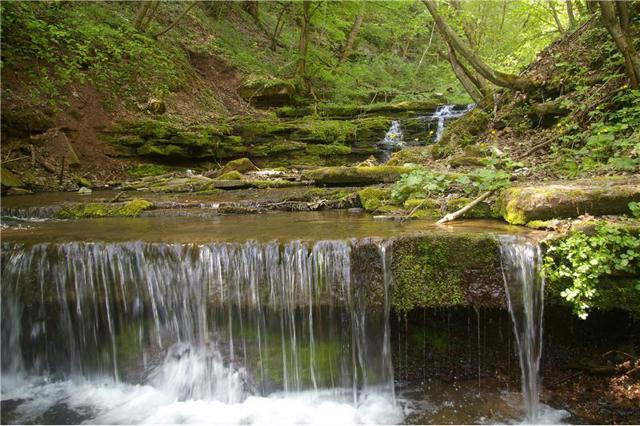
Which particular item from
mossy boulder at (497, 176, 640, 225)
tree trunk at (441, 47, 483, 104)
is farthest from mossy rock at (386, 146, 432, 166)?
mossy boulder at (497, 176, 640, 225)

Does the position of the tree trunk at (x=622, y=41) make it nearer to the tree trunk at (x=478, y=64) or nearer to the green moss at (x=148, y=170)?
the tree trunk at (x=478, y=64)

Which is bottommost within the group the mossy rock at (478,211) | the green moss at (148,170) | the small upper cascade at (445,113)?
the mossy rock at (478,211)

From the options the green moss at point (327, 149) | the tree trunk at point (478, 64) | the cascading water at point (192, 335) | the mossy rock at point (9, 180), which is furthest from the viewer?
the green moss at point (327, 149)

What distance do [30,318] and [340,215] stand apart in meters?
4.06

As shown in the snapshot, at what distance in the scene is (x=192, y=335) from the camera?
15.2 feet

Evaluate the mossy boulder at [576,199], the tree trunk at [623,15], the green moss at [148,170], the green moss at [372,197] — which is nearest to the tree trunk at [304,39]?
the green moss at [148,170]

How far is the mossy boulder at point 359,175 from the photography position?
839 centimetres

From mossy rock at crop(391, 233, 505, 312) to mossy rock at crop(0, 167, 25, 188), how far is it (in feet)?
27.4

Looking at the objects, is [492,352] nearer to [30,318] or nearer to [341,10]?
[30,318]

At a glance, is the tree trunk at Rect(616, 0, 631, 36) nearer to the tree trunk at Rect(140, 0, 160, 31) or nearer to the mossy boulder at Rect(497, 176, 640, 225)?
the mossy boulder at Rect(497, 176, 640, 225)

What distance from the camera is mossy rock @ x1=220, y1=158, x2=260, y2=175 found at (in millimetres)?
11053

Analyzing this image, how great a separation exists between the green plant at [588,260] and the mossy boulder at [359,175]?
4.46 metres

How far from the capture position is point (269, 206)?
7102mm

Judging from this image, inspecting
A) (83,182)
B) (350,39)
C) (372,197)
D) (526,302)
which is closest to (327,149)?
(372,197)
